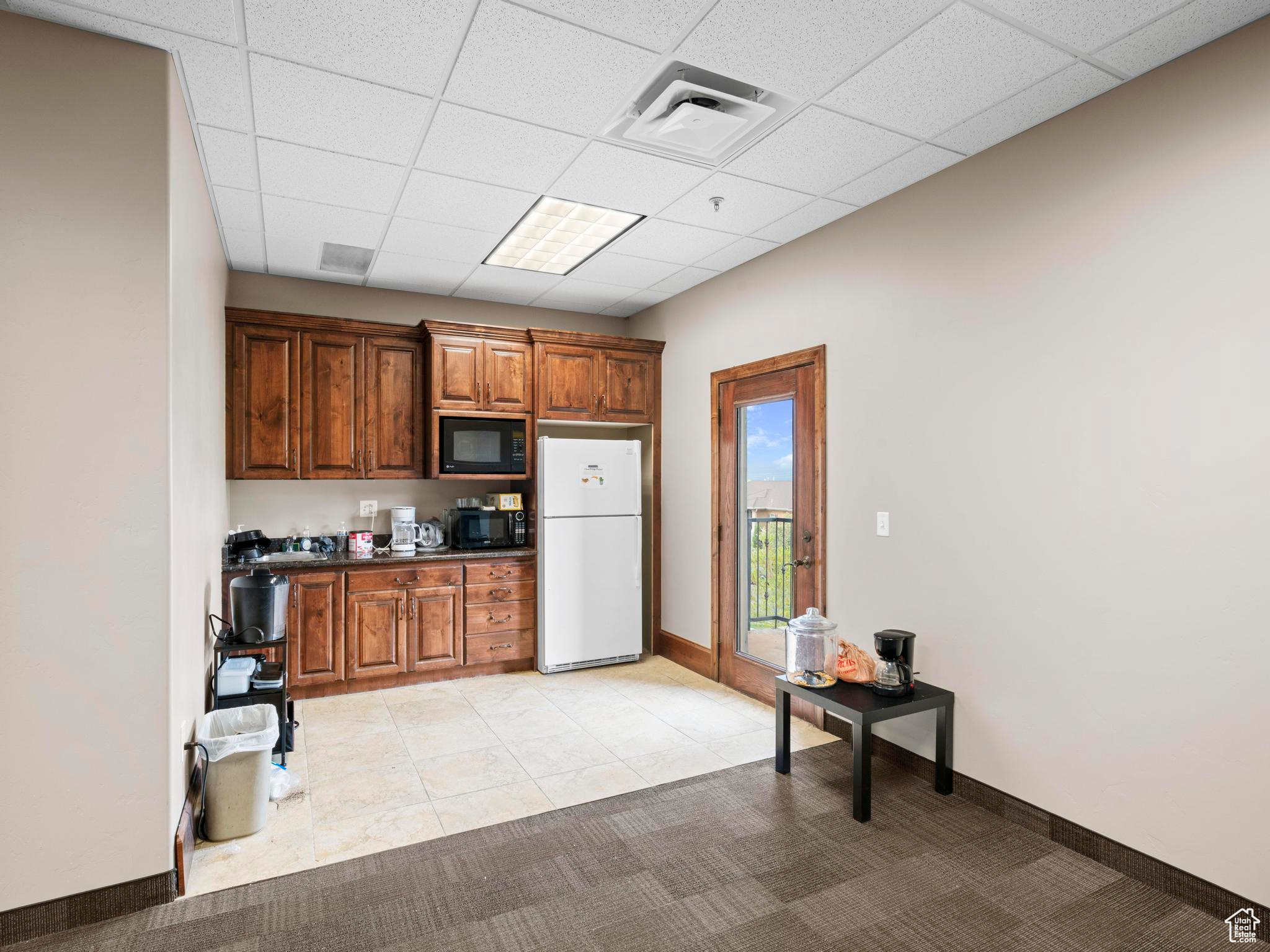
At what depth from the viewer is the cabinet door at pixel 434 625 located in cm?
452

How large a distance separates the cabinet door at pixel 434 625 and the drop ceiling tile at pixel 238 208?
7.39 feet

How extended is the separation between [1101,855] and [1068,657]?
0.66 meters

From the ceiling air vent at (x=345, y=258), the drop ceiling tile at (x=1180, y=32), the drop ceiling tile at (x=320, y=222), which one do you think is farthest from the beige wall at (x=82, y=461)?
the drop ceiling tile at (x=1180, y=32)

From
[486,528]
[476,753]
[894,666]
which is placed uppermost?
[486,528]

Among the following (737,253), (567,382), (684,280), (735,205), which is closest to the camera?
(735,205)

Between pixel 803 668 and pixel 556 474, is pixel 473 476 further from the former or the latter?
pixel 803 668

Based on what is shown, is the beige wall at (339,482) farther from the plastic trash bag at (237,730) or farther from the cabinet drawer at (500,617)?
the plastic trash bag at (237,730)

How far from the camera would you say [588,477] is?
16.2 ft

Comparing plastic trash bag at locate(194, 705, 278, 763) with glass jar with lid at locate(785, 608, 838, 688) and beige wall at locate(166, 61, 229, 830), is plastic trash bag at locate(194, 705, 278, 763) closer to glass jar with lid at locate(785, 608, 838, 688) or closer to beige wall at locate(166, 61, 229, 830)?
beige wall at locate(166, 61, 229, 830)

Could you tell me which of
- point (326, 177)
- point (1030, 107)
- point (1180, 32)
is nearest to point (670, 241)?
point (326, 177)

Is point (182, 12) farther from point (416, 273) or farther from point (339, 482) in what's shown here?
point (339, 482)

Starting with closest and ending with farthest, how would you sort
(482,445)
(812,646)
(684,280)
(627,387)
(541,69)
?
(541,69), (812,646), (684,280), (482,445), (627,387)

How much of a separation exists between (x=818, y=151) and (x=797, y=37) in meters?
0.77

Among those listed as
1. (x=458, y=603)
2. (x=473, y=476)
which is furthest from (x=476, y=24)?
(x=458, y=603)
